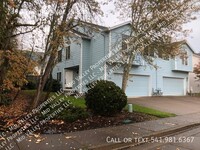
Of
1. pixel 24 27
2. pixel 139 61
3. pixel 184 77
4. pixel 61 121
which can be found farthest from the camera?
pixel 184 77

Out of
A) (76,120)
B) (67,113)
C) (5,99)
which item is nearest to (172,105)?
(67,113)

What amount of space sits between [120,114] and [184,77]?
18.2 meters

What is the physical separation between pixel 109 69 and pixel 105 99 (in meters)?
8.86

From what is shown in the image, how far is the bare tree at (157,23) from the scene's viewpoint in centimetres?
1191

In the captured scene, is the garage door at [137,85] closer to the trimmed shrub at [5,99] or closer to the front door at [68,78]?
the front door at [68,78]

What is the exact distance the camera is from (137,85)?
851 inches

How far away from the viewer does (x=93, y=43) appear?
20.4m

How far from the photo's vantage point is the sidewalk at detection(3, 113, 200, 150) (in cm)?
610

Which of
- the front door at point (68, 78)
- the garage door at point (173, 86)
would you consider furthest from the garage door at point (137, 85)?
the front door at point (68, 78)

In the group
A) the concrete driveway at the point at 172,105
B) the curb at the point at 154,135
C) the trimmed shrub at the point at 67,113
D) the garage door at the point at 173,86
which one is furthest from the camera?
the garage door at the point at 173,86

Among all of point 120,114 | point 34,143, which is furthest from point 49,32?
point 34,143

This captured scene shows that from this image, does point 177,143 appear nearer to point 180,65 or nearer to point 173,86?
point 173,86

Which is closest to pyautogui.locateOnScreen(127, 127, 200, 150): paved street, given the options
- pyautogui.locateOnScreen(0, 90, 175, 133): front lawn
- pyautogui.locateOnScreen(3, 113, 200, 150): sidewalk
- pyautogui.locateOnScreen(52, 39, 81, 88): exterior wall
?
pyautogui.locateOnScreen(3, 113, 200, 150): sidewalk

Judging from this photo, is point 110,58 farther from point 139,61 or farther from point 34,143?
point 34,143
